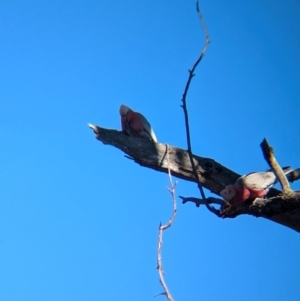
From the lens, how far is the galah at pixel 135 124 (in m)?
4.11

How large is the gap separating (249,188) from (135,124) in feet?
5.23

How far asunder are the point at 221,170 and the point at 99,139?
96 cm

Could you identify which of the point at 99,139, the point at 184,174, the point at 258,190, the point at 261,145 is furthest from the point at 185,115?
the point at 99,139

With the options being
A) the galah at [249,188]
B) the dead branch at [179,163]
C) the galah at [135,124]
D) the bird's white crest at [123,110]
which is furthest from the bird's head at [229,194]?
the bird's white crest at [123,110]

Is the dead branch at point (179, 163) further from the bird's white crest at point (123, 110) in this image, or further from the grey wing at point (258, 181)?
the bird's white crest at point (123, 110)

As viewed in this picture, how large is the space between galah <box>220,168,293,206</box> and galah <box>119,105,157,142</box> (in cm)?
107

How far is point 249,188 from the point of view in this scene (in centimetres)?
300

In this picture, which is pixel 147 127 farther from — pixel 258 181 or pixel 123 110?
A: pixel 258 181

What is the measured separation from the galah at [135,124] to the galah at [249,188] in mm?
1073

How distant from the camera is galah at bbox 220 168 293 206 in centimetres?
291

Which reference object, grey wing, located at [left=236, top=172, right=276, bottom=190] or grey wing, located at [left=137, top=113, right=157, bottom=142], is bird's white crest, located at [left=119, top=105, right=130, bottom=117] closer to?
grey wing, located at [left=137, top=113, right=157, bottom=142]

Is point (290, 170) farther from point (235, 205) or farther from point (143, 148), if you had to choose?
point (143, 148)

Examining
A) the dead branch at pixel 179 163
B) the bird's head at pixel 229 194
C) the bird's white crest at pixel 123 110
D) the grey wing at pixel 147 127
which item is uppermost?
the bird's white crest at pixel 123 110

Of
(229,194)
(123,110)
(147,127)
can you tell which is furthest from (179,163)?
(123,110)
